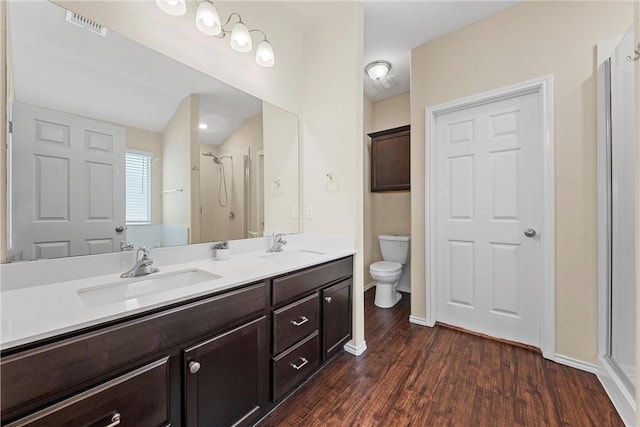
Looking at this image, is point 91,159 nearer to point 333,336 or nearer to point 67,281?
point 67,281

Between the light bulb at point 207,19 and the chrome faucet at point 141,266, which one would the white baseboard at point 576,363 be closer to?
the chrome faucet at point 141,266

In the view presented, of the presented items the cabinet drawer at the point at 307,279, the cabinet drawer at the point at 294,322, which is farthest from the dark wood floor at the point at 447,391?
the cabinet drawer at the point at 307,279

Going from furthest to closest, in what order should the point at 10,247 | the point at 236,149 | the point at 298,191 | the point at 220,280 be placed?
the point at 298,191, the point at 236,149, the point at 220,280, the point at 10,247

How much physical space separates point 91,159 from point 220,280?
33.5 inches

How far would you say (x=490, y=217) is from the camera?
2.17 metres

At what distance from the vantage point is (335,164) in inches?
80.1

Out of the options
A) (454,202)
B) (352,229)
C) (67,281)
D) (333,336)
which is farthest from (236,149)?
(454,202)

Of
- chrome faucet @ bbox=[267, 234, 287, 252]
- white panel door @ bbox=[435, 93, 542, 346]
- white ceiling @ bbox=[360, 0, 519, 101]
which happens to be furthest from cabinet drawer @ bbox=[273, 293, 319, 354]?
white ceiling @ bbox=[360, 0, 519, 101]

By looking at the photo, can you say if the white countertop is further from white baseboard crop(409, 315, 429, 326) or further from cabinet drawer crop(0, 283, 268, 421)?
white baseboard crop(409, 315, 429, 326)

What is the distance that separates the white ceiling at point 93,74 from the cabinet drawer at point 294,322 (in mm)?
1219

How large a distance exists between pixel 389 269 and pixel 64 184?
8.67 feet

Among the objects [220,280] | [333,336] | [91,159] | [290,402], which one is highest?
[91,159]

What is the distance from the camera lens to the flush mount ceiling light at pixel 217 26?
1.32 meters

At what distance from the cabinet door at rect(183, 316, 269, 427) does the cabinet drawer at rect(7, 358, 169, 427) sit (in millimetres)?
89
